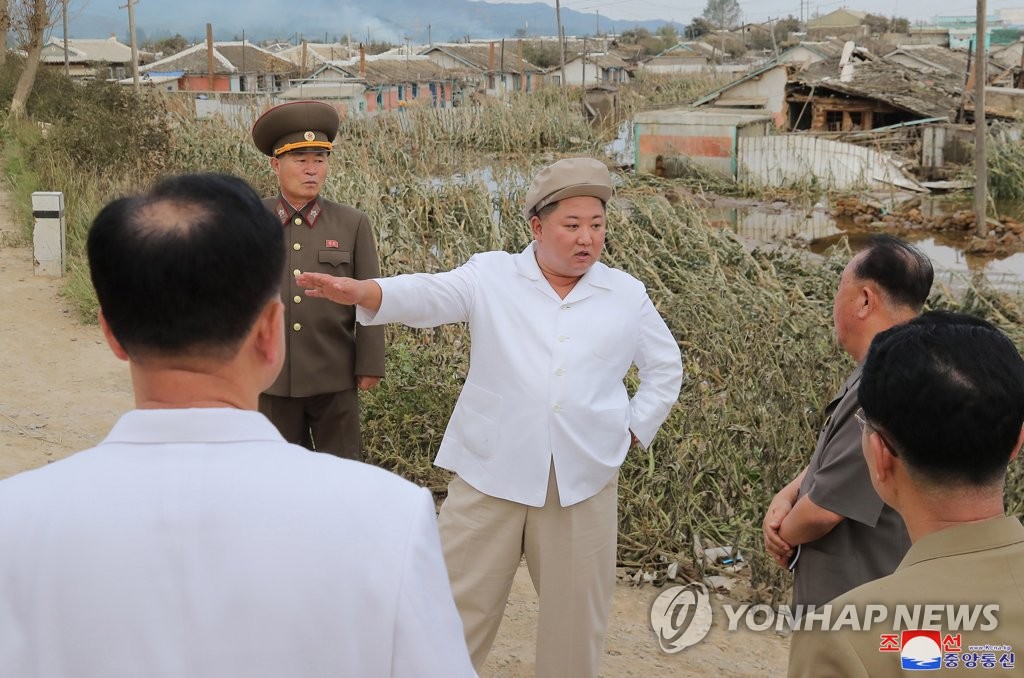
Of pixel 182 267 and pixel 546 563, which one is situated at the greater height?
pixel 182 267

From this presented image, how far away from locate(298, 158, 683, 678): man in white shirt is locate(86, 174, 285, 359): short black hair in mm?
1443

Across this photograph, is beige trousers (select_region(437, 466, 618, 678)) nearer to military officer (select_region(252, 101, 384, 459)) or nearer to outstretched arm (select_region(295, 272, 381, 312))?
outstretched arm (select_region(295, 272, 381, 312))

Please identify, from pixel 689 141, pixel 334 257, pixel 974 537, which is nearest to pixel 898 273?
pixel 974 537

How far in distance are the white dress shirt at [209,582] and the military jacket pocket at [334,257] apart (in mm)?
2690

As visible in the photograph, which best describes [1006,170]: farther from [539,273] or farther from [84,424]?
[539,273]

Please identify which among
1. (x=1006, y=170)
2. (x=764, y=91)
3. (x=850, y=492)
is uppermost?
(x=764, y=91)

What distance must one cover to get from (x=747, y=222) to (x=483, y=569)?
50.7ft

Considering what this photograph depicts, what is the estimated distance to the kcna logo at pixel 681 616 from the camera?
3.83 m

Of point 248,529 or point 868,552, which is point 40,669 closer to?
point 248,529

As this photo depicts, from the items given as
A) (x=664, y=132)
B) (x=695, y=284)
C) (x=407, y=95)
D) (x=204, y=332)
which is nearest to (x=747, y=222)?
(x=664, y=132)

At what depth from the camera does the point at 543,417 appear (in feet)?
9.14

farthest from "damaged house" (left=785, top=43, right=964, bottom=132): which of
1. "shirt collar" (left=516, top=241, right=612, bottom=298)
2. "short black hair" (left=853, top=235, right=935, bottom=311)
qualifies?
"short black hair" (left=853, top=235, right=935, bottom=311)

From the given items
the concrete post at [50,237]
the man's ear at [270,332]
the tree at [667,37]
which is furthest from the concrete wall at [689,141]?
the tree at [667,37]

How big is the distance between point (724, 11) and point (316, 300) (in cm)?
18352
